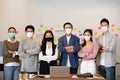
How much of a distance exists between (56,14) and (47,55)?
1.71 m

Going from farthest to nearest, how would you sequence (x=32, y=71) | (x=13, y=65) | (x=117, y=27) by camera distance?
1. (x=117, y=27)
2. (x=13, y=65)
3. (x=32, y=71)

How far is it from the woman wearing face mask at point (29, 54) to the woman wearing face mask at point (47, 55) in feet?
0.41

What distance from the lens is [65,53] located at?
14.8 ft

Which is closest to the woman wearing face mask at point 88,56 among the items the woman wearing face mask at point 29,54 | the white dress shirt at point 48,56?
the white dress shirt at point 48,56

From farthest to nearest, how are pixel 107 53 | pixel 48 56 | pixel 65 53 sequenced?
pixel 107 53, pixel 65 53, pixel 48 56

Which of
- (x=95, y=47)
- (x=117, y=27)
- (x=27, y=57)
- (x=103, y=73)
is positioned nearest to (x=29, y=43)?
(x=27, y=57)

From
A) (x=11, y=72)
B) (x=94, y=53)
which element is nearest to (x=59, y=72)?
(x=94, y=53)

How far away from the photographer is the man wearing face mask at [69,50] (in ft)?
14.6

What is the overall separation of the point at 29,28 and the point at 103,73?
1.71m

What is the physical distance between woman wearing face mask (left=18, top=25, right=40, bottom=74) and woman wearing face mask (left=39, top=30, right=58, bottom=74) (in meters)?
0.13

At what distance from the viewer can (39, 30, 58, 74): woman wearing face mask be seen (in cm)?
439

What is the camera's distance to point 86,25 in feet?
19.1

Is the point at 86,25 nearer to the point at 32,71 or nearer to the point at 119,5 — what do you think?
the point at 119,5

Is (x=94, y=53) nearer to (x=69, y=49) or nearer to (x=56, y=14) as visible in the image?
(x=69, y=49)
